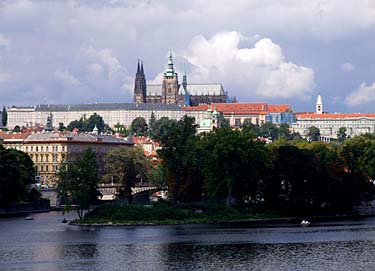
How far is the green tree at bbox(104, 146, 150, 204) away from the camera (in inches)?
4587

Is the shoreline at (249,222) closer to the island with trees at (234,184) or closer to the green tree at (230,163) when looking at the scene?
the island with trees at (234,184)

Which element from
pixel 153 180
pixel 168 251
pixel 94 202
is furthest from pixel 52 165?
pixel 168 251

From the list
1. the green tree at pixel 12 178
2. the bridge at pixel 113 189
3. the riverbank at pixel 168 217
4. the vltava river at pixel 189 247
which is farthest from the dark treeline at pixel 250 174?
the bridge at pixel 113 189

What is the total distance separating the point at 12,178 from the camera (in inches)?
4350

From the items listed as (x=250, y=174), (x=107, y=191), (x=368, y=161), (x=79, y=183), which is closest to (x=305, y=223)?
(x=250, y=174)

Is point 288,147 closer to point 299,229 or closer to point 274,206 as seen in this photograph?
point 274,206

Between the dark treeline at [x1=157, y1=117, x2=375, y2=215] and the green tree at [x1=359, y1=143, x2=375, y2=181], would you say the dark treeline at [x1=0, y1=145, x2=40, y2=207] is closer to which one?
the dark treeline at [x1=157, y1=117, x2=375, y2=215]

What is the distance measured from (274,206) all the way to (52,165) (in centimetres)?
6366

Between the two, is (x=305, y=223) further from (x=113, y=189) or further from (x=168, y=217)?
(x=113, y=189)

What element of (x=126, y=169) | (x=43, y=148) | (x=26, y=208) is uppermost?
(x=43, y=148)

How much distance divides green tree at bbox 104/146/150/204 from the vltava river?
24583mm

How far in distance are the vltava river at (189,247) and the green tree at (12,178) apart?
59.0 feet

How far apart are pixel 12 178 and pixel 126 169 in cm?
1364

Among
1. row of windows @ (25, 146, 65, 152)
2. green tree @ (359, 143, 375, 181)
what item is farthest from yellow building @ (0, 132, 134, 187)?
green tree @ (359, 143, 375, 181)
